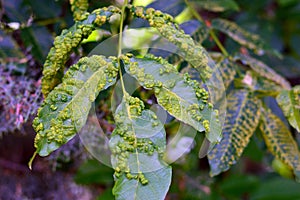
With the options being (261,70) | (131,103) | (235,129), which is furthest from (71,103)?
(261,70)

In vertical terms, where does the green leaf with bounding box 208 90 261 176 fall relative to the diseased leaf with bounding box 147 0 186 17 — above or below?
below

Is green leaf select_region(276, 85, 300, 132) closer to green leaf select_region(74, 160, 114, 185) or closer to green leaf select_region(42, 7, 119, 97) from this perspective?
green leaf select_region(42, 7, 119, 97)

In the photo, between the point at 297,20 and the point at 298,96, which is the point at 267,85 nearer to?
the point at 298,96

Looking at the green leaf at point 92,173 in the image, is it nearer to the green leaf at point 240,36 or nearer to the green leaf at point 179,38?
the green leaf at point 240,36

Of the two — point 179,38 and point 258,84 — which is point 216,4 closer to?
point 258,84

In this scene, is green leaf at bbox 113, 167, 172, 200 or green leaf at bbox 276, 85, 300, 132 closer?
green leaf at bbox 113, 167, 172, 200

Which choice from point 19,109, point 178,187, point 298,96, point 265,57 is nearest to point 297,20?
point 265,57

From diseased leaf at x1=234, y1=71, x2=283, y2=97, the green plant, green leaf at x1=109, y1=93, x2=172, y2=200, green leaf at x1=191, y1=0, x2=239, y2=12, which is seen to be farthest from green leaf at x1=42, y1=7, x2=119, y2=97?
green leaf at x1=191, y1=0, x2=239, y2=12
